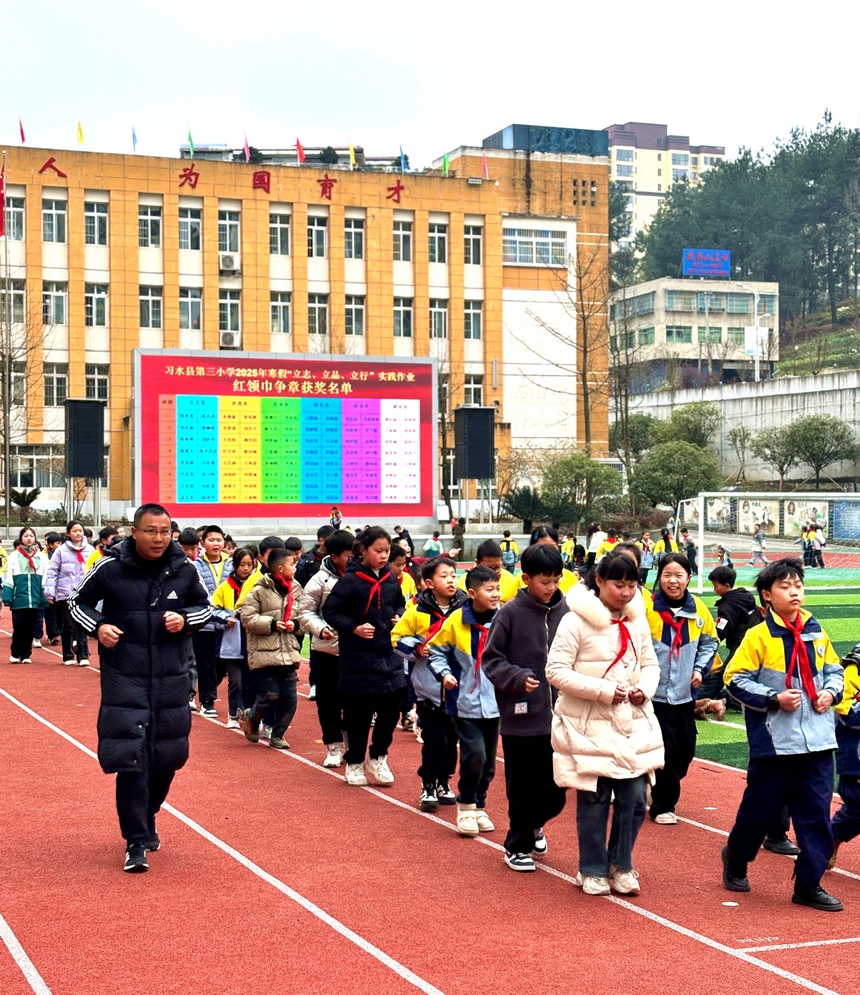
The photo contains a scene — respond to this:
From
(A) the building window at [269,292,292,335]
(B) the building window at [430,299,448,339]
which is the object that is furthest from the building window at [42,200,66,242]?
(B) the building window at [430,299,448,339]

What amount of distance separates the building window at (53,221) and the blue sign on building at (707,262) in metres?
49.5

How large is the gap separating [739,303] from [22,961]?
300ft

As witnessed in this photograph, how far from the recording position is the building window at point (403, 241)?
193ft

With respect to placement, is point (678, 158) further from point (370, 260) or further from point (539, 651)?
point (539, 651)

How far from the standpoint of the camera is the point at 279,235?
57.4 meters

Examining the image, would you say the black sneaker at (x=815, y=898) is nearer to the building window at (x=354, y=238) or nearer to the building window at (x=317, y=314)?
the building window at (x=317, y=314)

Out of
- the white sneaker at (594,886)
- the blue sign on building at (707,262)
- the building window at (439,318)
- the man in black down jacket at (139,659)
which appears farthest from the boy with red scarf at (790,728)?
the blue sign on building at (707,262)

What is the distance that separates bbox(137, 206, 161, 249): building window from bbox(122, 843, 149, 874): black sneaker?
50.6 metres

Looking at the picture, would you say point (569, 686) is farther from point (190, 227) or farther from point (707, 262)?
point (707, 262)

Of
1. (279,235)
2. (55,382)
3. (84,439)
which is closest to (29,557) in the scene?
(84,439)

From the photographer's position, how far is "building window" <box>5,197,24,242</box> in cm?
5425

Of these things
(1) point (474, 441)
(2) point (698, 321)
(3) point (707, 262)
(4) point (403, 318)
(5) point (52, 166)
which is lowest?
(1) point (474, 441)

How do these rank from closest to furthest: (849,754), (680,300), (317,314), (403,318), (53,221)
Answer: (849,754), (53,221), (317,314), (403,318), (680,300)

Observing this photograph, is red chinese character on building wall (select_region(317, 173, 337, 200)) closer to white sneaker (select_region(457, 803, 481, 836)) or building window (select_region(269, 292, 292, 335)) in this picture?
building window (select_region(269, 292, 292, 335))
